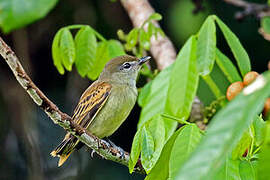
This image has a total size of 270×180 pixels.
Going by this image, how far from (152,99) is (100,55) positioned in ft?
3.25

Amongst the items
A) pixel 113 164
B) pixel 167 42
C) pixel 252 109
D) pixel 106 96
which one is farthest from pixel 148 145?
pixel 113 164

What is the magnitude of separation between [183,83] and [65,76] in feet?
12.9

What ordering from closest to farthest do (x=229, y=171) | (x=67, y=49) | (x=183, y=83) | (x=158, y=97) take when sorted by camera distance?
(x=229, y=171)
(x=183, y=83)
(x=158, y=97)
(x=67, y=49)

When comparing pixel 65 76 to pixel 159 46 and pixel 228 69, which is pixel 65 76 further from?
pixel 228 69

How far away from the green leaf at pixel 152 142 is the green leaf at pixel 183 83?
671 millimetres

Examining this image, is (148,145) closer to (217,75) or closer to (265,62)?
(217,75)

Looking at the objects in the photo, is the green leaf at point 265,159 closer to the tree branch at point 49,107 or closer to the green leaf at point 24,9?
the tree branch at point 49,107

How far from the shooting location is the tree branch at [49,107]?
203 cm

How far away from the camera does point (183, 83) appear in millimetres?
3064

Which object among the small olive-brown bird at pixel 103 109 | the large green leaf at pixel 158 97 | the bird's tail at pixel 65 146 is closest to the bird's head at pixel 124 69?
the small olive-brown bird at pixel 103 109

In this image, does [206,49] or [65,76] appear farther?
[65,76]

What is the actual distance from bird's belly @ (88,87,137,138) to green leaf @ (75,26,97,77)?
46 centimetres

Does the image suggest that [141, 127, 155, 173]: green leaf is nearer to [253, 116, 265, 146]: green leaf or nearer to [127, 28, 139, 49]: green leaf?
[253, 116, 265, 146]: green leaf

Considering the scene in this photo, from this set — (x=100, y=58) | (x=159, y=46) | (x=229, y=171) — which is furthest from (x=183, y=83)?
(x=159, y=46)
